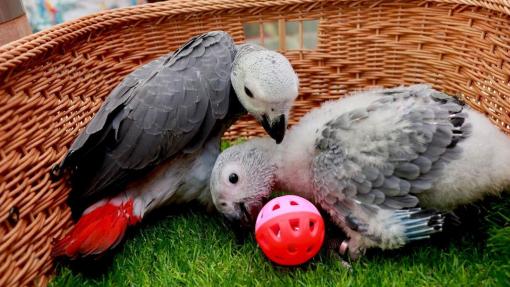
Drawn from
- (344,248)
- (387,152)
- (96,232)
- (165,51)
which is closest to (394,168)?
(387,152)

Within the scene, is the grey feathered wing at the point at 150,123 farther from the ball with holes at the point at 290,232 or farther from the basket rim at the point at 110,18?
the ball with holes at the point at 290,232

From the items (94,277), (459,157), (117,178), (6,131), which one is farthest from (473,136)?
(6,131)

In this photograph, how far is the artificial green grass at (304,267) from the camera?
1086mm

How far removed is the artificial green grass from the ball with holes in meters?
0.07

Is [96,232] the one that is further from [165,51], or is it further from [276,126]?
[165,51]

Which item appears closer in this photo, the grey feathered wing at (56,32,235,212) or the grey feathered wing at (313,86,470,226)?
the grey feathered wing at (313,86,470,226)

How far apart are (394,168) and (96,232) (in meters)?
0.77

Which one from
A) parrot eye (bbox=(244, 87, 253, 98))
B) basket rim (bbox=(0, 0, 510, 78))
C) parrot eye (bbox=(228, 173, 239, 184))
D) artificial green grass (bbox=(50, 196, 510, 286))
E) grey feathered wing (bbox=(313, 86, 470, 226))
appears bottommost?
artificial green grass (bbox=(50, 196, 510, 286))

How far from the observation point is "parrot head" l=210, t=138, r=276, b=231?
1222 millimetres

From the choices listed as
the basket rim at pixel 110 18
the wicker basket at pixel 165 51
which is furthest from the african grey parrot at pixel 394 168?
the basket rim at pixel 110 18

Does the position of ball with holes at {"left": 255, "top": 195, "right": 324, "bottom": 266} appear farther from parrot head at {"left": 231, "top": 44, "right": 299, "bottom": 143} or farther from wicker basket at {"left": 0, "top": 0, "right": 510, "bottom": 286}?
wicker basket at {"left": 0, "top": 0, "right": 510, "bottom": 286}

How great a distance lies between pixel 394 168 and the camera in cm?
110

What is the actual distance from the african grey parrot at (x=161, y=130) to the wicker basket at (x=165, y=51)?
0.31ft

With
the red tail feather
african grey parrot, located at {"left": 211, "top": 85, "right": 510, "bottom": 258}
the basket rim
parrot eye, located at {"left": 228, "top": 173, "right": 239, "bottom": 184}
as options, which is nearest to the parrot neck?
african grey parrot, located at {"left": 211, "top": 85, "right": 510, "bottom": 258}
